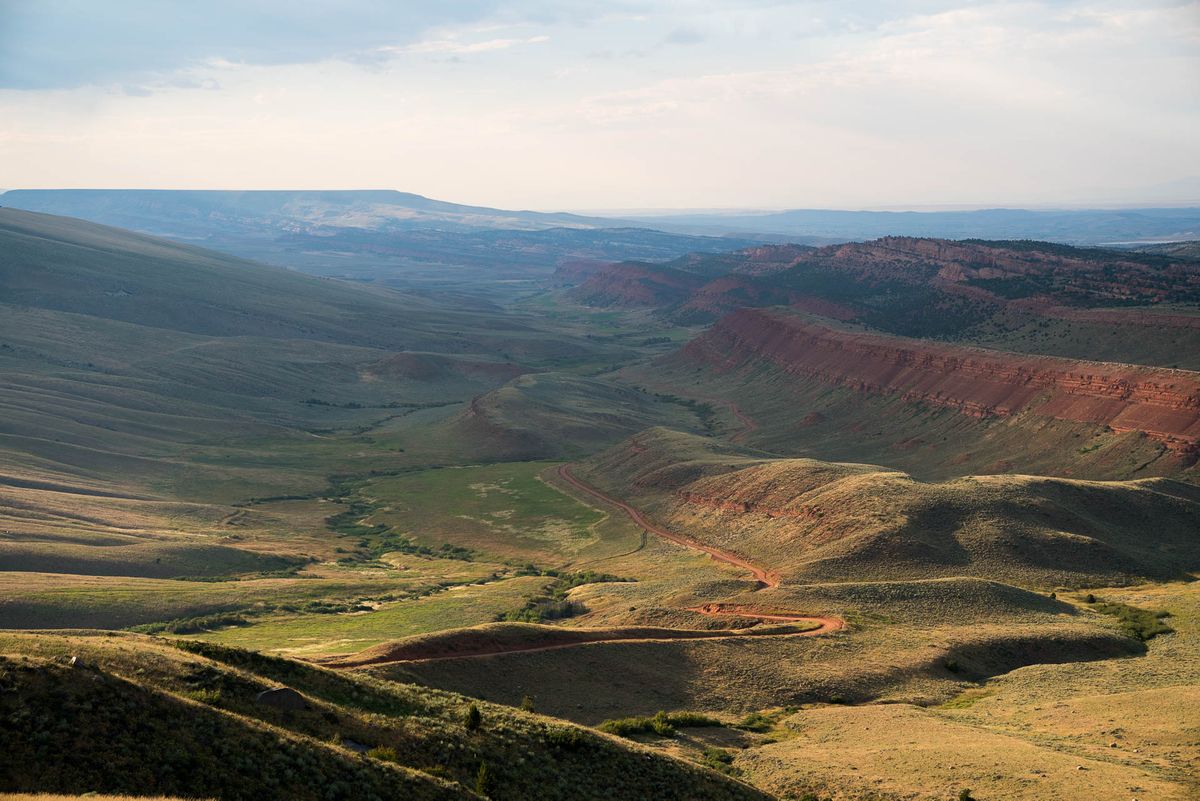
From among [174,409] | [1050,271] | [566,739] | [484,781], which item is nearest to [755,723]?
[566,739]

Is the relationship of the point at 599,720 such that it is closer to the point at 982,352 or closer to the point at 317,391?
the point at 982,352

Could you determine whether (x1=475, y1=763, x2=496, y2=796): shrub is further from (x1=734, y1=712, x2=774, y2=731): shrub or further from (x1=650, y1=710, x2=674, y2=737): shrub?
(x1=734, y1=712, x2=774, y2=731): shrub

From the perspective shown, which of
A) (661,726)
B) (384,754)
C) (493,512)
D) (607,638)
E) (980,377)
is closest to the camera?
(384,754)

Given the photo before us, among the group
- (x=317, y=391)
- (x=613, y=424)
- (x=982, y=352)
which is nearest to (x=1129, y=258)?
(x=982, y=352)

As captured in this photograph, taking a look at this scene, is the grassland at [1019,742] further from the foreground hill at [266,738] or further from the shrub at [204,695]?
the shrub at [204,695]

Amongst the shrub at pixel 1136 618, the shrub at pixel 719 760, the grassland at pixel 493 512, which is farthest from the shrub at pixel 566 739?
the grassland at pixel 493 512

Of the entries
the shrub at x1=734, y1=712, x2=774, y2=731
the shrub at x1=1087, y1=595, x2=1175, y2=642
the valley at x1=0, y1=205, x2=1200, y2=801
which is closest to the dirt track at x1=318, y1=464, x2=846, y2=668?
the valley at x1=0, y1=205, x2=1200, y2=801

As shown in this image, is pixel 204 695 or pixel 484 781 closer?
pixel 204 695

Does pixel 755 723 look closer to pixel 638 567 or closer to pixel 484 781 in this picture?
pixel 484 781
